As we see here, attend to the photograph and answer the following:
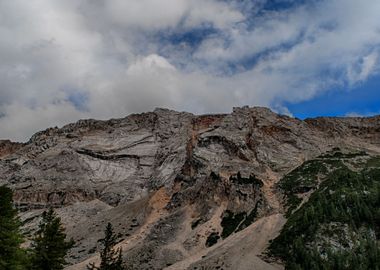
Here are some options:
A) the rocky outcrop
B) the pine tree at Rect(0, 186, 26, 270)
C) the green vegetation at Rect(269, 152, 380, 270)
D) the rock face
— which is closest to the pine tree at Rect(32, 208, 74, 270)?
the pine tree at Rect(0, 186, 26, 270)

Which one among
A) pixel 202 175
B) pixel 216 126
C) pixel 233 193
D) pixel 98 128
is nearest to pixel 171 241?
pixel 233 193

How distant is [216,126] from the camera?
→ 15512cm

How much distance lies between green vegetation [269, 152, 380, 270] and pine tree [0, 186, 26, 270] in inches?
2061

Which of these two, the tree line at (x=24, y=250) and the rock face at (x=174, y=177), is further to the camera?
the rock face at (x=174, y=177)

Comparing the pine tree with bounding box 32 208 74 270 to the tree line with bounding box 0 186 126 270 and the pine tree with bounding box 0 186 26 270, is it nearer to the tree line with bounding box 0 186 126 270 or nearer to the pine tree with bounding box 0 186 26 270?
the tree line with bounding box 0 186 126 270

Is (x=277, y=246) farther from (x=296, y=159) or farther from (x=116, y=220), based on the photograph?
(x=296, y=159)

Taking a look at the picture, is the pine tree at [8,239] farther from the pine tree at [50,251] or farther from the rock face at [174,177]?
the rock face at [174,177]

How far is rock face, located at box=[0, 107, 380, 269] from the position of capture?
9331 cm

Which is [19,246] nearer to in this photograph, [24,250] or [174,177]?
[24,250]

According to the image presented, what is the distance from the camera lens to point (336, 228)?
81750mm

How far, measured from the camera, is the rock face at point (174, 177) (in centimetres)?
9331

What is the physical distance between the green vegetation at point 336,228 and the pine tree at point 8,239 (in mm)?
52354

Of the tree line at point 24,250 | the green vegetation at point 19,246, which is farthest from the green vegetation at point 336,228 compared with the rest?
the green vegetation at point 19,246

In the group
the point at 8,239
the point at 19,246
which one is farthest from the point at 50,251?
the point at 8,239
